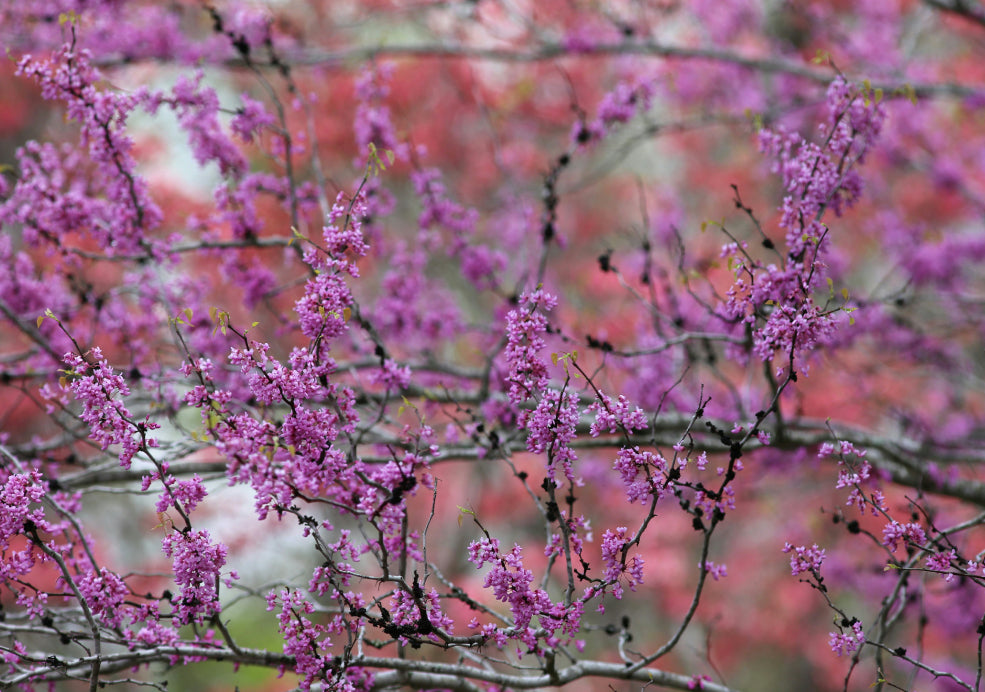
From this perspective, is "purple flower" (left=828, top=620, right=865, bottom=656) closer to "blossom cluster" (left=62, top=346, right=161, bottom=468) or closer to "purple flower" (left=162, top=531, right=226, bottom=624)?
"purple flower" (left=162, top=531, right=226, bottom=624)

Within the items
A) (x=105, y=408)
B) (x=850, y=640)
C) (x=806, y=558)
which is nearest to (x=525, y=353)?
(x=806, y=558)

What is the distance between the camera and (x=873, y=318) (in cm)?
639

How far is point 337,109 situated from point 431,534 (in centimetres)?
651

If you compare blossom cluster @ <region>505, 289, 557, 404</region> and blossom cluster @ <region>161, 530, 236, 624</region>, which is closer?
blossom cluster @ <region>161, 530, 236, 624</region>

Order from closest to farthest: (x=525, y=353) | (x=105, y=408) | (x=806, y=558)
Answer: (x=105, y=408), (x=525, y=353), (x=806, y=558)

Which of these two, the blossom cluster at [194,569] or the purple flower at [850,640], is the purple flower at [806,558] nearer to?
the purple flower at [850,640]

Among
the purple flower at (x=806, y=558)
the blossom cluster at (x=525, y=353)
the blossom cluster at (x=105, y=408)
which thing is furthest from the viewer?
the purple flower at (x=806, y=558)

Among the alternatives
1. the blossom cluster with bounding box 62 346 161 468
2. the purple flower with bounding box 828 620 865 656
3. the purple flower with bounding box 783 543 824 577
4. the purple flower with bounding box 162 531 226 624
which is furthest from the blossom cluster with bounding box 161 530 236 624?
the purple flower with bounding box 828 620 865 656

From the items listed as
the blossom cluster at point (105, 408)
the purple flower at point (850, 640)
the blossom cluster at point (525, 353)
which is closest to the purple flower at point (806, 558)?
the purple flower at point (850, 640)

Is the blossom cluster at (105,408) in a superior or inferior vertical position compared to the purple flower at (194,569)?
superior

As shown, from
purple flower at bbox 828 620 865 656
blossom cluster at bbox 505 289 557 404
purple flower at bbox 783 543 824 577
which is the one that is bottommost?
purple flower at bbox 828 620 865 656

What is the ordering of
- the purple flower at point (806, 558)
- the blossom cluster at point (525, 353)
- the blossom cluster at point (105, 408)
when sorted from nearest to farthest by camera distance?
the blossom cluster at point (105, 408), the blossom cluster at point (525, 353), the purple flower at point (806, 558)

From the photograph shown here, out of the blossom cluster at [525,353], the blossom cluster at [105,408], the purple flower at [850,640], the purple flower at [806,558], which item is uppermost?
the blossom cluster at [525,353]

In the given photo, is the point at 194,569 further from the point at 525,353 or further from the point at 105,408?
the point at 525,353
